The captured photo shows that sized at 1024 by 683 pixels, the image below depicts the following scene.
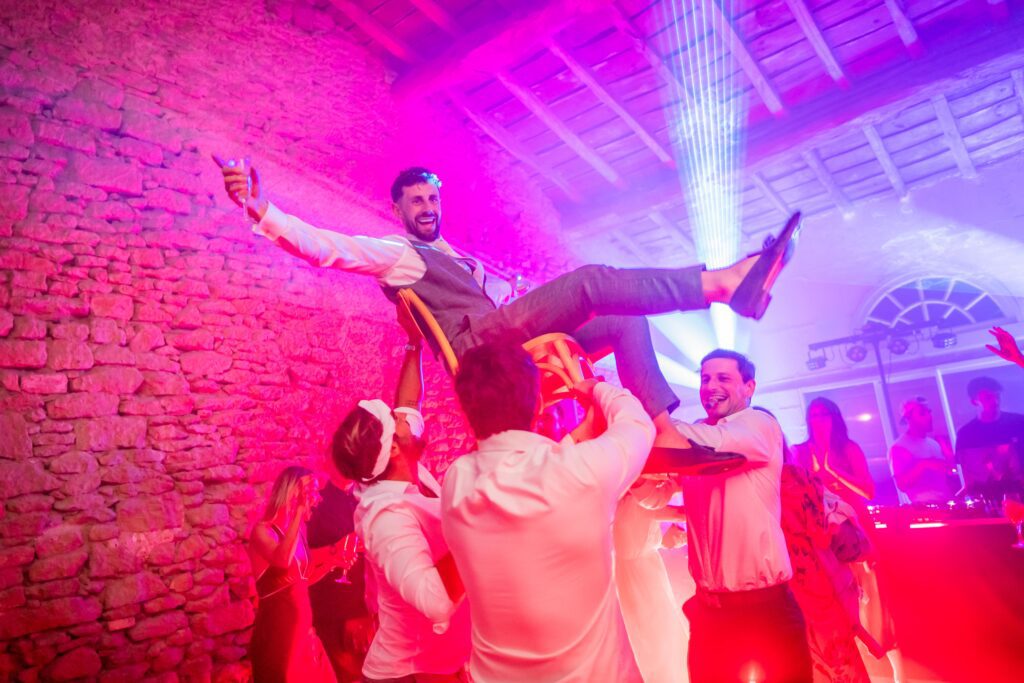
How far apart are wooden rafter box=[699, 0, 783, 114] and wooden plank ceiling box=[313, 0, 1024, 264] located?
0.05ft

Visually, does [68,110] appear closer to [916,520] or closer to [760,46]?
[760,46]

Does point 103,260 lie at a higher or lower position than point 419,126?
lower

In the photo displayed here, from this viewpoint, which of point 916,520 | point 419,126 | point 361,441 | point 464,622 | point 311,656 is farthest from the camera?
point 419,126

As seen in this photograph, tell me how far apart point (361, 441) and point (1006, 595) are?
382cm

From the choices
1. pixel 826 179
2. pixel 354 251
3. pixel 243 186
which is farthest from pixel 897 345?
pixel 243 186

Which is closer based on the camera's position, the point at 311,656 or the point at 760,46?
the point at 311,656

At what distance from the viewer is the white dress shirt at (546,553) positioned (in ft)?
5.79

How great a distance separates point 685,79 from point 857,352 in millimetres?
7419

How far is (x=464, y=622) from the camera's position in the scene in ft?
8.94

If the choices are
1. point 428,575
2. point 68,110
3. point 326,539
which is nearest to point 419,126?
point 68,110

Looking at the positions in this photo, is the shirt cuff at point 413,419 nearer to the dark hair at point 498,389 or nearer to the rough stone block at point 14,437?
the dark hair at point 498,389

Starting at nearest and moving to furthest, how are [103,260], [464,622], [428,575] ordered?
[428,575]
[464,622]
[103,260]

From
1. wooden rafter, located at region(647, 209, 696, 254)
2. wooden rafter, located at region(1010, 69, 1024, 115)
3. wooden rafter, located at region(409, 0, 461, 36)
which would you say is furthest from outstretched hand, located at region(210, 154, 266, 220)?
wooden rafter, located at region(1010, 69, 1024, 115)

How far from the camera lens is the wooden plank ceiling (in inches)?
192
